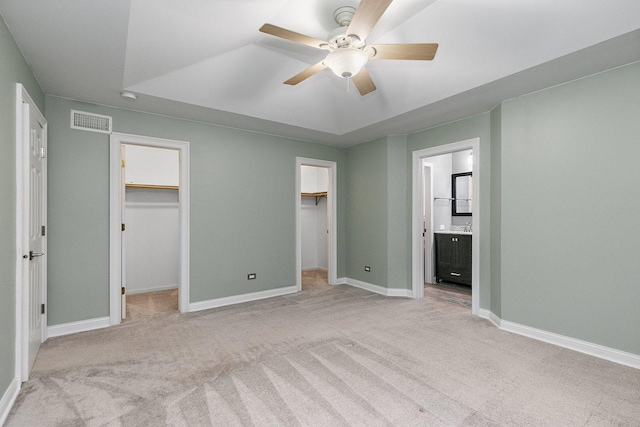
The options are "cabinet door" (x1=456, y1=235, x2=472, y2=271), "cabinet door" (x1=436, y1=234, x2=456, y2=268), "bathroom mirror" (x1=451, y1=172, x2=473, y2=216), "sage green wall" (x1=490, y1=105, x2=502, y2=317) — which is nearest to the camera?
"sage green wall" (x1=490, y1=105, x2=502, y2=317)

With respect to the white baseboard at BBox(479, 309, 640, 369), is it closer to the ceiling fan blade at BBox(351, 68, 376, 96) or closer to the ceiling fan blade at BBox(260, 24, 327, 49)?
the ceiling fan blade at BBox(351, 68, 376, 96)

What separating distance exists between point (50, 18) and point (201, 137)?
215 cm

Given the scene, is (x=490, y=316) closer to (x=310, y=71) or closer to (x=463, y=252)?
(x=463, y=252)

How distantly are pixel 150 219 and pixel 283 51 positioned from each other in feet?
11.5

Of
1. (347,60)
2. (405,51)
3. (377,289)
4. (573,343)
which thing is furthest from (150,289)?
(573,343)

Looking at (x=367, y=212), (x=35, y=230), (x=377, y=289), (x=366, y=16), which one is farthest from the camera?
(x=367, y=212)

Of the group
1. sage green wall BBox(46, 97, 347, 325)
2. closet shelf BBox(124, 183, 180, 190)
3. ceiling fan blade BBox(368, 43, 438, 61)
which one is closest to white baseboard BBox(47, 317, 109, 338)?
sage green wall BBox(46, 97, 347, 325)

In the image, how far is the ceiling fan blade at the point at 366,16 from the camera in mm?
1660

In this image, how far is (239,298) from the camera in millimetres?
4441

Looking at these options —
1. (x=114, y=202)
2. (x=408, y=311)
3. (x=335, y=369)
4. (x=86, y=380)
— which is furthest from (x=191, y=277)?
(x=408, y=311)

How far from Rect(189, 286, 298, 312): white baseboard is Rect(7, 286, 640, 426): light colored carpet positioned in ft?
1.48

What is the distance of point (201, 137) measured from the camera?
4.16 meters

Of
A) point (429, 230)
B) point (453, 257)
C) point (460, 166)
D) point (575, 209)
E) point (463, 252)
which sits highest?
point (460, 166)

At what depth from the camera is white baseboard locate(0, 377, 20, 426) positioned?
1.88 meters
